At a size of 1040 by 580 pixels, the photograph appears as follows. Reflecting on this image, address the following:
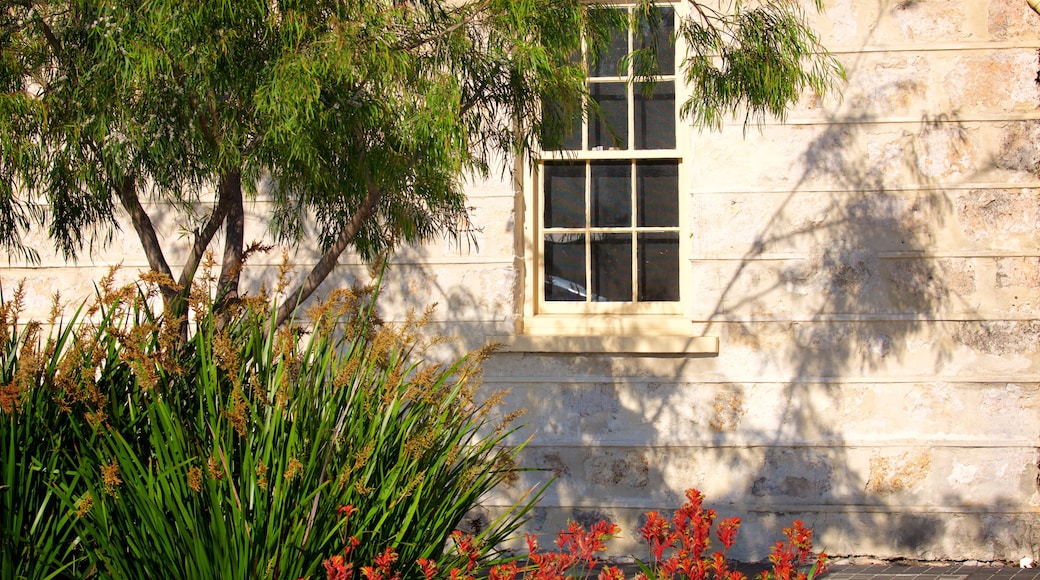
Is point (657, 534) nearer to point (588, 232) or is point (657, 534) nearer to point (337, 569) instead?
point (337, 569)

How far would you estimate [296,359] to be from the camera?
335cm

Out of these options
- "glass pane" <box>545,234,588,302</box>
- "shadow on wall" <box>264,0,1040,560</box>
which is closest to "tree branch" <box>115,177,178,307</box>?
"shadow on wall" <box>264,0,1040,560</box>

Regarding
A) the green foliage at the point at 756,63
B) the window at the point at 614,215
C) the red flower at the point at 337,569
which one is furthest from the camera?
the window at the point at 614,215

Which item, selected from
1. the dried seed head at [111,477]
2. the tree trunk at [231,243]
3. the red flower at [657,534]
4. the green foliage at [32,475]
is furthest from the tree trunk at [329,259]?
the red flower at [657,534]

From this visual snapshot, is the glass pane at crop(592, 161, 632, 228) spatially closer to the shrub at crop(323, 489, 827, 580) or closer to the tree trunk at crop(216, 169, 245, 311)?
the tree trunk at crop(216, 169, 245, 311)

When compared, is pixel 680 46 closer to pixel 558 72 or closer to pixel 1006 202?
pixel 1006 202

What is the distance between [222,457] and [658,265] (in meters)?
4.39

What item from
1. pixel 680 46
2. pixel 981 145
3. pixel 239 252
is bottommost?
pixel 239 252

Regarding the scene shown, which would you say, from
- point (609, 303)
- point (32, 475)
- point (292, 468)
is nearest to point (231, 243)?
point (32, 475)

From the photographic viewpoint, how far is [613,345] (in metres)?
6.56

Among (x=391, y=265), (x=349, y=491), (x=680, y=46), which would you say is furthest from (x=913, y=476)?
(x=349, y=491)

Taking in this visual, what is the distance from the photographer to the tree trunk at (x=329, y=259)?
387 cm

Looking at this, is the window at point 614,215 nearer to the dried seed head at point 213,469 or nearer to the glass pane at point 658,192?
the glass pane at point 658,192

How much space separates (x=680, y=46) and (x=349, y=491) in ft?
15.0
